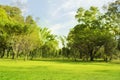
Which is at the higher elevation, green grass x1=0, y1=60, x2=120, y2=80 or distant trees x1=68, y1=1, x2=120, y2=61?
distant trees x1=68, y1=1, x2=120, y2=61

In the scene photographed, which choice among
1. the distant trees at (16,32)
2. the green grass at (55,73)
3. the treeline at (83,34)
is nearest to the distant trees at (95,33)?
the treeline at (83,34)

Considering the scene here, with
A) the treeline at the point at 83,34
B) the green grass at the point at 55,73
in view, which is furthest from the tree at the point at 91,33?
the green grass at the point at 55,73

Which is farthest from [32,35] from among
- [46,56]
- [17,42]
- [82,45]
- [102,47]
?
[46,56]

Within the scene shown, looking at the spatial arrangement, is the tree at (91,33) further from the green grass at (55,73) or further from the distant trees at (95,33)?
the green grass at (55,73)

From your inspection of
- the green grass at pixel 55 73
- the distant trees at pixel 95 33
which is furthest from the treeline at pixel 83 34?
the green grass at pixel 55 73

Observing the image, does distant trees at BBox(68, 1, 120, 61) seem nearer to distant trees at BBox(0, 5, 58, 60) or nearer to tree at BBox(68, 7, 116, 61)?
tree at BBox(68, 7, 116, 61)

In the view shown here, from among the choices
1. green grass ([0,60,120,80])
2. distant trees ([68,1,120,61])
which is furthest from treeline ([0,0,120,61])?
green grass ([0,60,120,80])

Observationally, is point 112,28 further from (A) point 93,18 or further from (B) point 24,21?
(B) point 24,21

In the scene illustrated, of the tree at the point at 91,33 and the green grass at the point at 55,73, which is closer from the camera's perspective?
the green grass at the point at 55,73

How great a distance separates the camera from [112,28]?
295 ft

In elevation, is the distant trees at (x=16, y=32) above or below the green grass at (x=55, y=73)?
above

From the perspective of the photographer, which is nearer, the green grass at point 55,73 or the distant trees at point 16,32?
the green grass at point 55,73

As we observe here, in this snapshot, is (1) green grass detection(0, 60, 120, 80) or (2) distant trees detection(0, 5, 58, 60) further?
(2) distant trees detection(0, 5, 58, 60)

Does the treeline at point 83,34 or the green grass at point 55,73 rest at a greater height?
the treeline at point 83,34
